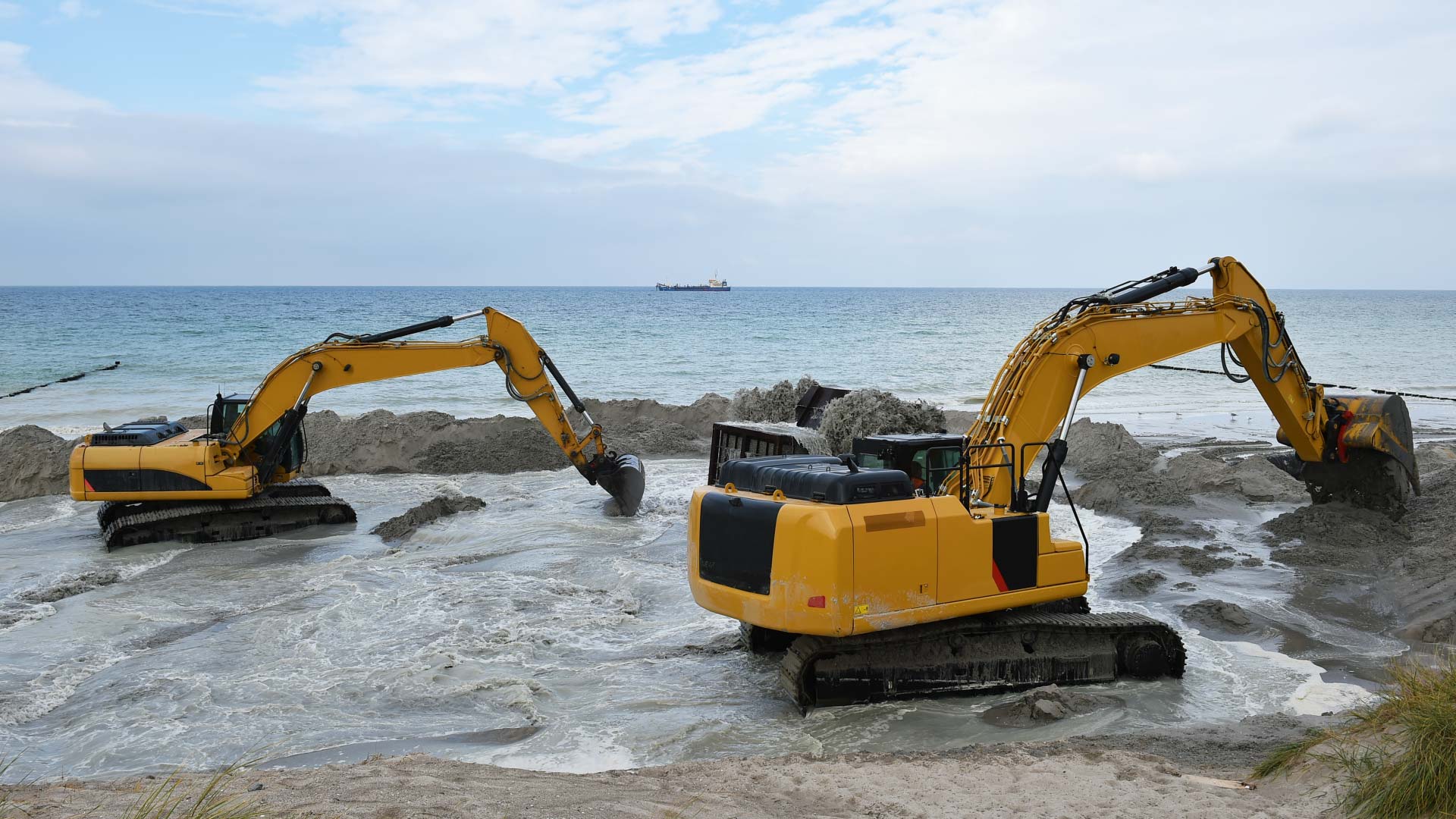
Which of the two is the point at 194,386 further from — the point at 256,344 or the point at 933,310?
the point at 933,310

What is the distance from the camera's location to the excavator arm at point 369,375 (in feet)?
43.6

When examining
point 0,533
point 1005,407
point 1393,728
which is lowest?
point 0,533

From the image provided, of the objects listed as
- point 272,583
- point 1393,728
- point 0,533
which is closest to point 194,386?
point 0,533

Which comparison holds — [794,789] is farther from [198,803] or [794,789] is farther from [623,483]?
[623,483]

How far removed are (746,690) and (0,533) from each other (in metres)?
11.6

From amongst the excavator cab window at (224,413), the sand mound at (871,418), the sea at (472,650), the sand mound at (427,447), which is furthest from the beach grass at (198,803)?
the sand mound at (427,447)

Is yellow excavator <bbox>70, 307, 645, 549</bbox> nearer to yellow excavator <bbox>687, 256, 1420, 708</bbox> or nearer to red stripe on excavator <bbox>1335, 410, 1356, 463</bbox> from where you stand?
yellow excavator <bbox>687, 256, 1420, 708</bbox>

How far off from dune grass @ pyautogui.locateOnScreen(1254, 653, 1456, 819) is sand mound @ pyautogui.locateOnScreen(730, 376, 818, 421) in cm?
1267

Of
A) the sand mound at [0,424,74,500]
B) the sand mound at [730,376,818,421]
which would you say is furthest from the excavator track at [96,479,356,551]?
the sand mound at [730,376,818,421]

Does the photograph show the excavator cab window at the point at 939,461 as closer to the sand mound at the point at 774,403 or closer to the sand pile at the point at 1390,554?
the sand pile at the point at 1390,554

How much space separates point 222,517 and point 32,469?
17.7ft

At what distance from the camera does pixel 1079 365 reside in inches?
352

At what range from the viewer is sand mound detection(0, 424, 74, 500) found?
16391mm

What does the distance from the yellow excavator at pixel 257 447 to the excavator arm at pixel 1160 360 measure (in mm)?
6397
